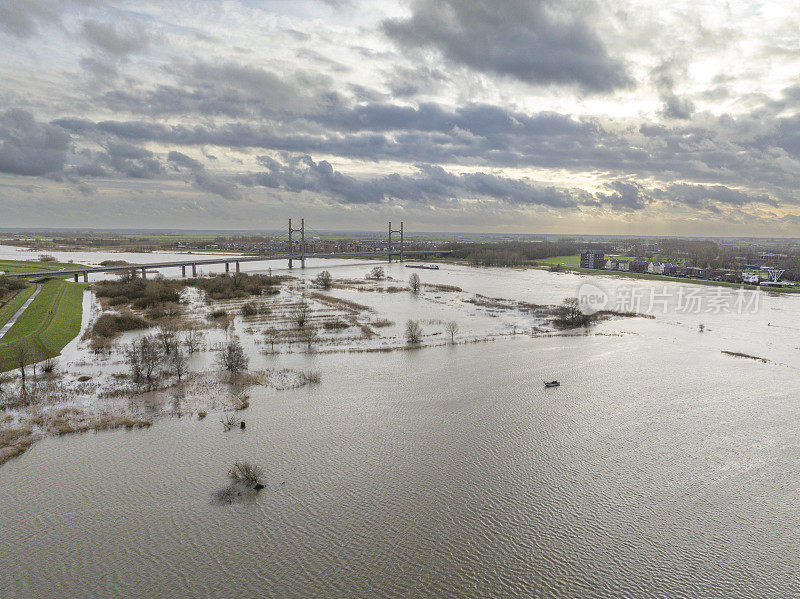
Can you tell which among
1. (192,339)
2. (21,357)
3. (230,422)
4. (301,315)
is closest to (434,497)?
(230,422)

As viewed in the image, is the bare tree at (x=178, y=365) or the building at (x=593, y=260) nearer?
the bare tree at (x=178, y=365)

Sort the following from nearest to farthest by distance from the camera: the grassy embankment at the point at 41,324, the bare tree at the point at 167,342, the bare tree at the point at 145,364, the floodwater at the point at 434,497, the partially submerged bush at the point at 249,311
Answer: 1. the floodwater at the point at 434,497
2. the bare tree at the point at 145,364
3. the grassy embankment at the point at 41,324
4. the bare tree at the point at 167,342
5. the partially submerged bush at the point at 249,311

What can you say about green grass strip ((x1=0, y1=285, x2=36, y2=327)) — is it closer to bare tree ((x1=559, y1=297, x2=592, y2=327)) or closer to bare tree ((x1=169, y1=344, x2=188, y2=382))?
bare tree ((x1=169, y1=344, x2=188, y2=382))

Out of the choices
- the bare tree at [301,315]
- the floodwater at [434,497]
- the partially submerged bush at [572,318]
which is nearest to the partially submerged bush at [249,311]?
the bare tree at [301,315]

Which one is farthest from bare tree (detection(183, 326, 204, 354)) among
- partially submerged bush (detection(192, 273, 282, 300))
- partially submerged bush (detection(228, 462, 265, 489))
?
partially submerged bush (detection(192, 273, 282, 300))

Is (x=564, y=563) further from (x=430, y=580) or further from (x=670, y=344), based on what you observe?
(x=670, y=344)

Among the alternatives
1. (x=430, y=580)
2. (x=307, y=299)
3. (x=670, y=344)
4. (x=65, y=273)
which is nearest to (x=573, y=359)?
(x=670, y=344)

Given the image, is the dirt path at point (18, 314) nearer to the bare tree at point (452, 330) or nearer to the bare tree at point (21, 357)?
the bare tree at point (21, 357)
